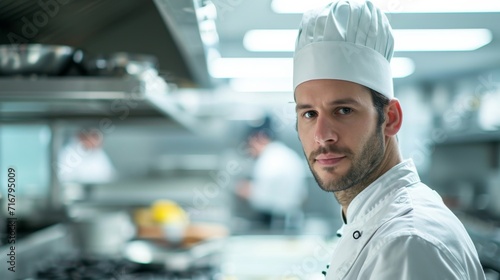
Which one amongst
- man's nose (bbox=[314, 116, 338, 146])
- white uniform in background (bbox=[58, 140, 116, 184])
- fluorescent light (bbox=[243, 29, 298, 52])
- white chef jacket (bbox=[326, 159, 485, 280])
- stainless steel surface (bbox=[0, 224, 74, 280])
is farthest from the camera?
white uniform in background (bbox=[58, 140, 116, 184])

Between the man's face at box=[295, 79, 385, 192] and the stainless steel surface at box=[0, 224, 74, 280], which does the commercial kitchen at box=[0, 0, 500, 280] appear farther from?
the man's face at box=[295, 79, 385, 192]

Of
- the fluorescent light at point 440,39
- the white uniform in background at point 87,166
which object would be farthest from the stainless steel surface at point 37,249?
the white uniform in background at point 87,166

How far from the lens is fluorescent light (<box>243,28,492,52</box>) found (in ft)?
10.2

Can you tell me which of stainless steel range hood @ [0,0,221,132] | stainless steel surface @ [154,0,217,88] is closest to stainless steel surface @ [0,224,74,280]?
stainless steel range hood @ [0,0,221,132]

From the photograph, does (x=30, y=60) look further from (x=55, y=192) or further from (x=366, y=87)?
(x=55, y=192)

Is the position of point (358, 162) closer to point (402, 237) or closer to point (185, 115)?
point (402, 237)

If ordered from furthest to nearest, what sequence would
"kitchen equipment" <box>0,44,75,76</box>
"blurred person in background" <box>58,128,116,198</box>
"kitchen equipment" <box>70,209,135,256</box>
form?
1. "blurred person in background" <box>58,128,116,198</box>
2. "kitchen equipment" <box>70,209,135,256</box>
3. "kitchen equipment" <box>0,44,75,76</box>

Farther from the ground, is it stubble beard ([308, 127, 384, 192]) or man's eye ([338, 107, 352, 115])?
man's eye ([338, 107, 352, 115])

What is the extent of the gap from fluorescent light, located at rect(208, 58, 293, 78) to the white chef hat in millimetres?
2288

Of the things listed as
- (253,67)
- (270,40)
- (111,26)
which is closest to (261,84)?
(253,67)

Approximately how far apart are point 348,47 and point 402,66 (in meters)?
3.48

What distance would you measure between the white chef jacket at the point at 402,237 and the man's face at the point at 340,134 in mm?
59

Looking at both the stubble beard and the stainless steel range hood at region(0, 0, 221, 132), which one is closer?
the stubble beard

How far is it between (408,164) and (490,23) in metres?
2.14
